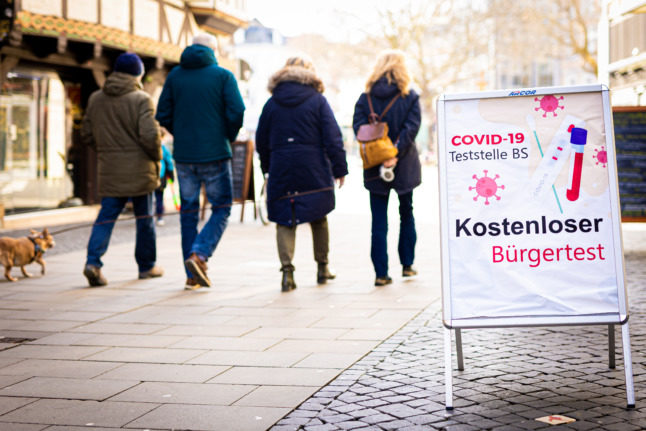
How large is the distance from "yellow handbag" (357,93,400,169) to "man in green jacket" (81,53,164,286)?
1.84 meters

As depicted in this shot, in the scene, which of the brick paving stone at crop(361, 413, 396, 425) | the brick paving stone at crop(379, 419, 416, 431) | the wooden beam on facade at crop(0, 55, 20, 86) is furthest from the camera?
the wooden beam on facade at crop(0, 55, 20, 86)

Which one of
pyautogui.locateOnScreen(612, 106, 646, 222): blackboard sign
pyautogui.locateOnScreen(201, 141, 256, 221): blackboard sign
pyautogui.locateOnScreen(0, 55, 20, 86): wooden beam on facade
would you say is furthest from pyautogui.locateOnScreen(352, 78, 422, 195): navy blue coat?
pyautogui.locateOnScreen(0, 55, 20, 86): wooden beam on facade

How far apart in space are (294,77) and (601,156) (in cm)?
399

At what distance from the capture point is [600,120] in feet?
14.6

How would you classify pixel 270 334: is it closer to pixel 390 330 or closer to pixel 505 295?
pixel 390 330

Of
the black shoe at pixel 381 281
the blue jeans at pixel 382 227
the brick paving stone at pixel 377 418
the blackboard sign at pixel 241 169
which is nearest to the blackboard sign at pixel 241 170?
the blackboard sign at pixel 241 169

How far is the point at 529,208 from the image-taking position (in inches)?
177

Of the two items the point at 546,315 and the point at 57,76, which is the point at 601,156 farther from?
the point at 57,76

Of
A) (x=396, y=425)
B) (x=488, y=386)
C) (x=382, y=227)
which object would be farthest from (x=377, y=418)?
(x=382, y=227)

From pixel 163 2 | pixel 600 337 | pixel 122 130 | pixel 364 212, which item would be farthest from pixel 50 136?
pixel 600 337

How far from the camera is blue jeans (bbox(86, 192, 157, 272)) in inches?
329

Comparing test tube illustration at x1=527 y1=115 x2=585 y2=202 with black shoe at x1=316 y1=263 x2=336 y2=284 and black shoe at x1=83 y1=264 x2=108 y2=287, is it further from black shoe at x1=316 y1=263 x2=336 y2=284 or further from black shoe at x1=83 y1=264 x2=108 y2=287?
black shoe at x1=83 y1=264 x2=108 y2=287

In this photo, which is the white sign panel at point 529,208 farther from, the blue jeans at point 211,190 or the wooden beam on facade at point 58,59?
Answer: the wooden beam on facade at point 58,59

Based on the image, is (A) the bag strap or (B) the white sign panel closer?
(B) the white sign panel
